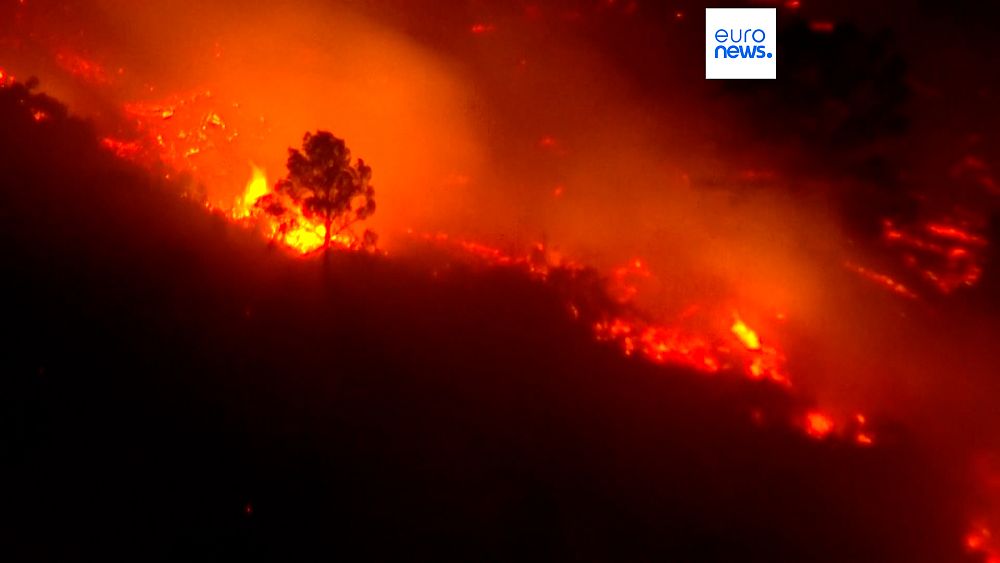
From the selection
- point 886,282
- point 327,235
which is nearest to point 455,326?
point 327,235

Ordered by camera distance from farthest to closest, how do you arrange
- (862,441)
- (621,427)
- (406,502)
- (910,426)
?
(910,426) < (862,441) < (621,427) < (406,502)

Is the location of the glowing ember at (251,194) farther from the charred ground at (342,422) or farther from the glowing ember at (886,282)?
the glowing ember at (886,282)

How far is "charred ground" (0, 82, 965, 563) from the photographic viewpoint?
14.0 m

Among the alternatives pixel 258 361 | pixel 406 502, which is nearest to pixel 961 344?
pixel 406 502

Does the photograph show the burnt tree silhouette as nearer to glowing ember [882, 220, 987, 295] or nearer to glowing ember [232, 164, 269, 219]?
glowing ember [232, 164, 269, 219]

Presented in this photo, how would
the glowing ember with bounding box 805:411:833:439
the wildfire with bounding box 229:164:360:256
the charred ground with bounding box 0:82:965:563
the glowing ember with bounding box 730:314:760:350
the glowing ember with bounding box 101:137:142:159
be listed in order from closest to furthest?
the charred ground with bounding box 0:82:965:563 → the wildfire with bounding box 229:164:360:256 → the glowing ember with bounding box 805:411:833:439 → the glowing ember with bounding box 101:137:142:159 → the glowing ember with bounding box 730:314:760:350

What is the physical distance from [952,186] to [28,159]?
23847mm

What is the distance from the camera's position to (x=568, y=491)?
55.9ft

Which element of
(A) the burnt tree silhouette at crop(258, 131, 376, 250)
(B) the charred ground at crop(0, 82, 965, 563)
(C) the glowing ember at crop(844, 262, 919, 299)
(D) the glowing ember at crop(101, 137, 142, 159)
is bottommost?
(B) the charred ground at crop(0, 82, 965, 563)

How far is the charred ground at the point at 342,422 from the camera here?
14.0 metres

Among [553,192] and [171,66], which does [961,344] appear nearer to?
[553,192]

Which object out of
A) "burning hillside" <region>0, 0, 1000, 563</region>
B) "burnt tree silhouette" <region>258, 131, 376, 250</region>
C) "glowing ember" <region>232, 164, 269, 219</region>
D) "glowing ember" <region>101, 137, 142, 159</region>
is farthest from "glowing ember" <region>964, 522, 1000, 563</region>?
"glowing ember" <region>101, 137, 142, 159</region>

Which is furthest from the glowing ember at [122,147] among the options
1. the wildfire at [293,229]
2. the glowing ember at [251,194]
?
the wildfire at [293,229]

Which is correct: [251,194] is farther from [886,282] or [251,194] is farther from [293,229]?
[886,282]
